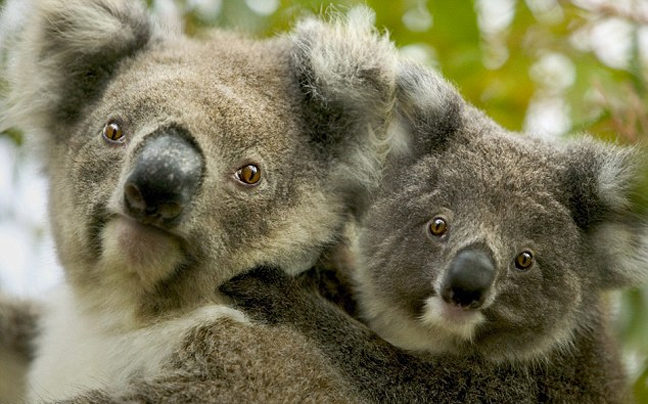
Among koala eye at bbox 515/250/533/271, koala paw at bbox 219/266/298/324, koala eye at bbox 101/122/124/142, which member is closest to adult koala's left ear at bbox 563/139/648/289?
koala eye at bbox 515/250/533/271

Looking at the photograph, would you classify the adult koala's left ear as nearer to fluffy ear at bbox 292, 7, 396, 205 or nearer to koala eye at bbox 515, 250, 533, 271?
koala eye at bbox 515, 250, 533, 271

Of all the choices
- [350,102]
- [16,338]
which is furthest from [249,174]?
[16,338]

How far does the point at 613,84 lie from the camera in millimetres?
5238

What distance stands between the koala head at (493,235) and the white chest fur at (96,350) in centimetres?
80

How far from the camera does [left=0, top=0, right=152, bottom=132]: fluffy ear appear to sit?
15.3 feet

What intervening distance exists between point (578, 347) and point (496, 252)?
756 millimetres

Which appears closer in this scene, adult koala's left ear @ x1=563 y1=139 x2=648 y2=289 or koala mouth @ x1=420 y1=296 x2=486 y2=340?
koala mouth @ x1=420 y1=296 x2=486 y2=340

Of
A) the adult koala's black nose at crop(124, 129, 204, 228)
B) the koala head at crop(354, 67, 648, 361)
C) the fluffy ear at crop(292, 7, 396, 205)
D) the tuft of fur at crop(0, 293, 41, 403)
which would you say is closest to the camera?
the adult koala's black nose at crop(124, 129, 204, 228)

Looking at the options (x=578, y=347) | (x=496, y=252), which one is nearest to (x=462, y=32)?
(x=496, y=252)

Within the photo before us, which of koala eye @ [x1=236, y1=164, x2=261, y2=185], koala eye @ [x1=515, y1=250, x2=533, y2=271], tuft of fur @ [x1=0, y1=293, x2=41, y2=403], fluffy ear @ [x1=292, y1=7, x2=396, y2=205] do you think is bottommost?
tuft of fur @ [x1=0, y1=293, x2=41, y2=403]

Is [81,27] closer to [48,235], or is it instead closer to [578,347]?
[48,235]

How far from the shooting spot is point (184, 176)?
3748mm

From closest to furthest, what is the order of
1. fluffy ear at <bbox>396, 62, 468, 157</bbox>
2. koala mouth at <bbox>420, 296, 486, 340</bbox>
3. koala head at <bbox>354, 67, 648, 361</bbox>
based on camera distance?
koala mouth at <bbox>420, 296, 486, 340</bbox> < koala head at <bbox>354, 67, 648, 361</bbox> < fluffy ear at <bbox>396, 62, 468, 157</bbox>

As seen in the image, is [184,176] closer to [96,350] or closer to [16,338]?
[96,350]
